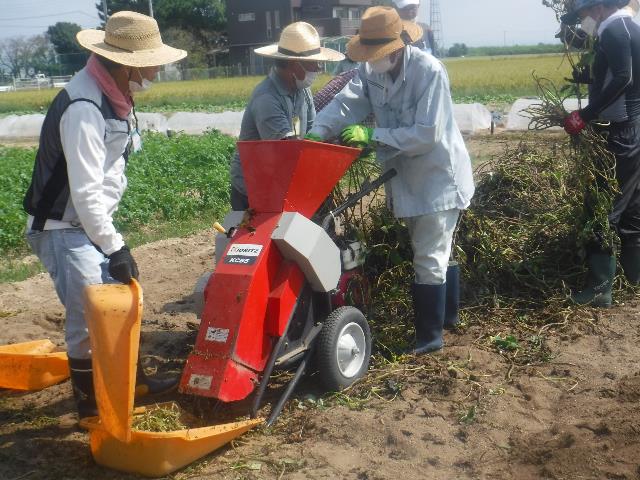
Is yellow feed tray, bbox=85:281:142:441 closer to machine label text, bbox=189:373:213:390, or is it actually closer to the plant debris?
the plant debris

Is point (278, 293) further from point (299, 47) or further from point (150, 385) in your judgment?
point (299, 47)

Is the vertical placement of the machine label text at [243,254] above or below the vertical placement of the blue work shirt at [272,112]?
below

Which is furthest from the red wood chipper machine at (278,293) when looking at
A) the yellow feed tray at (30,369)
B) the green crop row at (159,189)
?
the green crop row at (159,189)

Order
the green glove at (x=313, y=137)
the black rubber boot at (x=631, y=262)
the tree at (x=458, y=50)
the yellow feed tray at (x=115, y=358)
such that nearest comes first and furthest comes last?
1. the yellow feed tray at (x=115, y=358)
2. the green glove at (x=313, y=137)
3. the black rubber boot at (x=631, y=262)
4. the tree at (x=458, y=50)

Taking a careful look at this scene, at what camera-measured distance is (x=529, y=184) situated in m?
5.50

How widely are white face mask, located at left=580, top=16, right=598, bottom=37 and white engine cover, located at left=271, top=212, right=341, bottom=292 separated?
230 centimetres

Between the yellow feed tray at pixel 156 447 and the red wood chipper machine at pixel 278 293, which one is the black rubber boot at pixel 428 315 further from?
the yellow feed tray at pixel 156 447

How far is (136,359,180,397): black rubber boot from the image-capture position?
3889 millimetres

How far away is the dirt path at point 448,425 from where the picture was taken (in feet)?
10.1

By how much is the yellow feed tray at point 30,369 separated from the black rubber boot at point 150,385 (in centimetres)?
54

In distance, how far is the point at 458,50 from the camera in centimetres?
8575

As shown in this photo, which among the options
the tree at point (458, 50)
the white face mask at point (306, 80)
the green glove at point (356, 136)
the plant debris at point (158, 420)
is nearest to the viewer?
the plant debris at point (158, 420)

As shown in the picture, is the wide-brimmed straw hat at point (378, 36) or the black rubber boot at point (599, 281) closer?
the wide-brimmed straw hat at point (378, 36)

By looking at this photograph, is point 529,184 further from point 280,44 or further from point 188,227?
point 188,227
